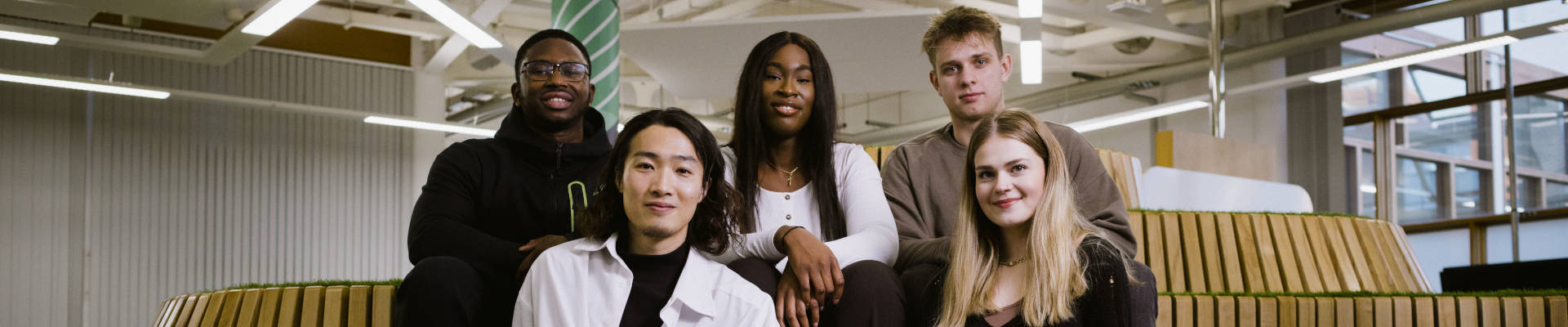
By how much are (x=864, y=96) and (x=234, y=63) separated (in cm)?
841

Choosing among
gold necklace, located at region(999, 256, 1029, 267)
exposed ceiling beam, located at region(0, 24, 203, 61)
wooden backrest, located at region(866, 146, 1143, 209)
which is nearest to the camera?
gold necklace, located at region(999, 256, 1029, 267)

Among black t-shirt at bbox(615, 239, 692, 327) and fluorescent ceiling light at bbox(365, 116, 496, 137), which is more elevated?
fluorescent ceiling light at bbox(365, 116, 496, 137)

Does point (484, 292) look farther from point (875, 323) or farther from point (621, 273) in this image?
point (875, 323)

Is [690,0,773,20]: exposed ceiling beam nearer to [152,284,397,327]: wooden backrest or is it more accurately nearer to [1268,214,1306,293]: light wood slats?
[1268,214,1306,293]: light wood slats


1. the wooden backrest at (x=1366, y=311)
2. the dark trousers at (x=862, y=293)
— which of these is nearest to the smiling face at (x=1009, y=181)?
the dark trousers at (x=862, y=293)

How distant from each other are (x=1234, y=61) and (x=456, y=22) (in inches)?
357

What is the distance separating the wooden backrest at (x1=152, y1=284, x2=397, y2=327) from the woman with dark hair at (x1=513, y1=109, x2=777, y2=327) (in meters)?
0.92

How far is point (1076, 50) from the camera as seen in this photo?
14.2 metres

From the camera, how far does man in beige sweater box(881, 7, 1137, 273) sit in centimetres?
293

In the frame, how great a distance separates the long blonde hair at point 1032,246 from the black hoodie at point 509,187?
37.3 inches

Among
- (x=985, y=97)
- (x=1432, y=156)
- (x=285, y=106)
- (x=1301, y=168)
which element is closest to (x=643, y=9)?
(x=285, y=106)

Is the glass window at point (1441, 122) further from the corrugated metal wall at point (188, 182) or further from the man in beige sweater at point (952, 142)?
the corrugated metal wall at point (188, 182)

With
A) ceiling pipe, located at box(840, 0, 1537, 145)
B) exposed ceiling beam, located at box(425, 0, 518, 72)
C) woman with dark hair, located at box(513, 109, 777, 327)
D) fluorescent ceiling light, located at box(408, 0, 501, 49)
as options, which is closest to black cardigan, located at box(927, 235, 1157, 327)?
woman with dark hair, located at box(513, 109, 777, 327)

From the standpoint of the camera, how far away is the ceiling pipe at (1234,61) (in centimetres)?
1099
